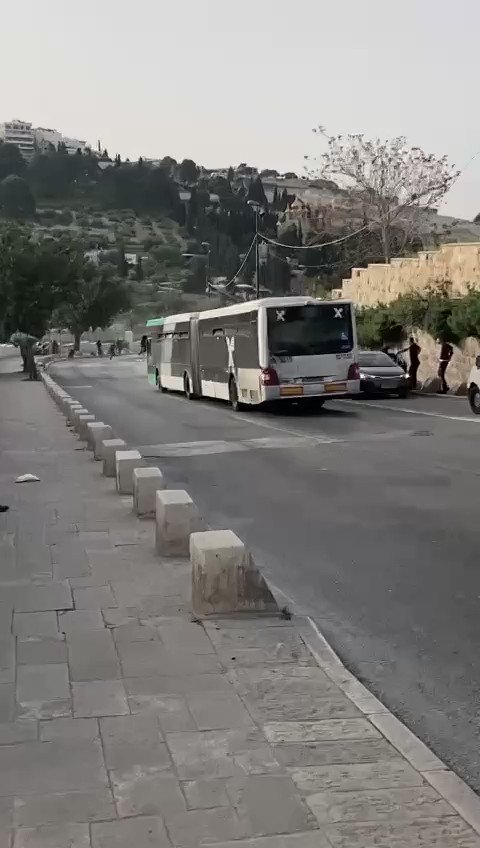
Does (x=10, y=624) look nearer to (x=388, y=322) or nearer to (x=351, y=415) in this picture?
(x=351, y=415)

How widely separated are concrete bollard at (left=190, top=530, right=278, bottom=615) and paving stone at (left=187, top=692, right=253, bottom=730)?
1.24 metres

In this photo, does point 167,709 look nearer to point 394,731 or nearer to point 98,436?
point 394,731

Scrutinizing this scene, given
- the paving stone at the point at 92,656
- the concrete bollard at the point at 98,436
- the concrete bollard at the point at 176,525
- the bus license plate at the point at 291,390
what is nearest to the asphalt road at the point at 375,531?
the concrete bollard at the point at 176,525

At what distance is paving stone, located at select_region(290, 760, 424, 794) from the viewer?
10.8 feet

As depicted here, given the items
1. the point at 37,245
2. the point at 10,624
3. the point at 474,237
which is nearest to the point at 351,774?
the point at 10,624

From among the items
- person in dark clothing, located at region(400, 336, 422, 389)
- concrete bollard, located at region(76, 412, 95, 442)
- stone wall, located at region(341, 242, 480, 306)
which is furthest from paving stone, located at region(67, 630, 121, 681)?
stone wall, located at region(341, 242, 480, 306)

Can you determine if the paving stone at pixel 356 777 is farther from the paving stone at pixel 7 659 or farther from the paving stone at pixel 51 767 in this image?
the paving stone at pixel 7 659

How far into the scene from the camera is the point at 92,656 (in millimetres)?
4770

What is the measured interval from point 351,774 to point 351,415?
18100 mm

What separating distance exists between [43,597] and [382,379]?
894 inches

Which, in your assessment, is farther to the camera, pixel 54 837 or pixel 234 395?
pixel 234 395

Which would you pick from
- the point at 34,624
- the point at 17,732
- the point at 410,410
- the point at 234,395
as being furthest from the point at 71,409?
the point at 17,732

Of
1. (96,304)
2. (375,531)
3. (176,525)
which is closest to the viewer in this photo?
(176,525)

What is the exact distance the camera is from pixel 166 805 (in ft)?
10.4
